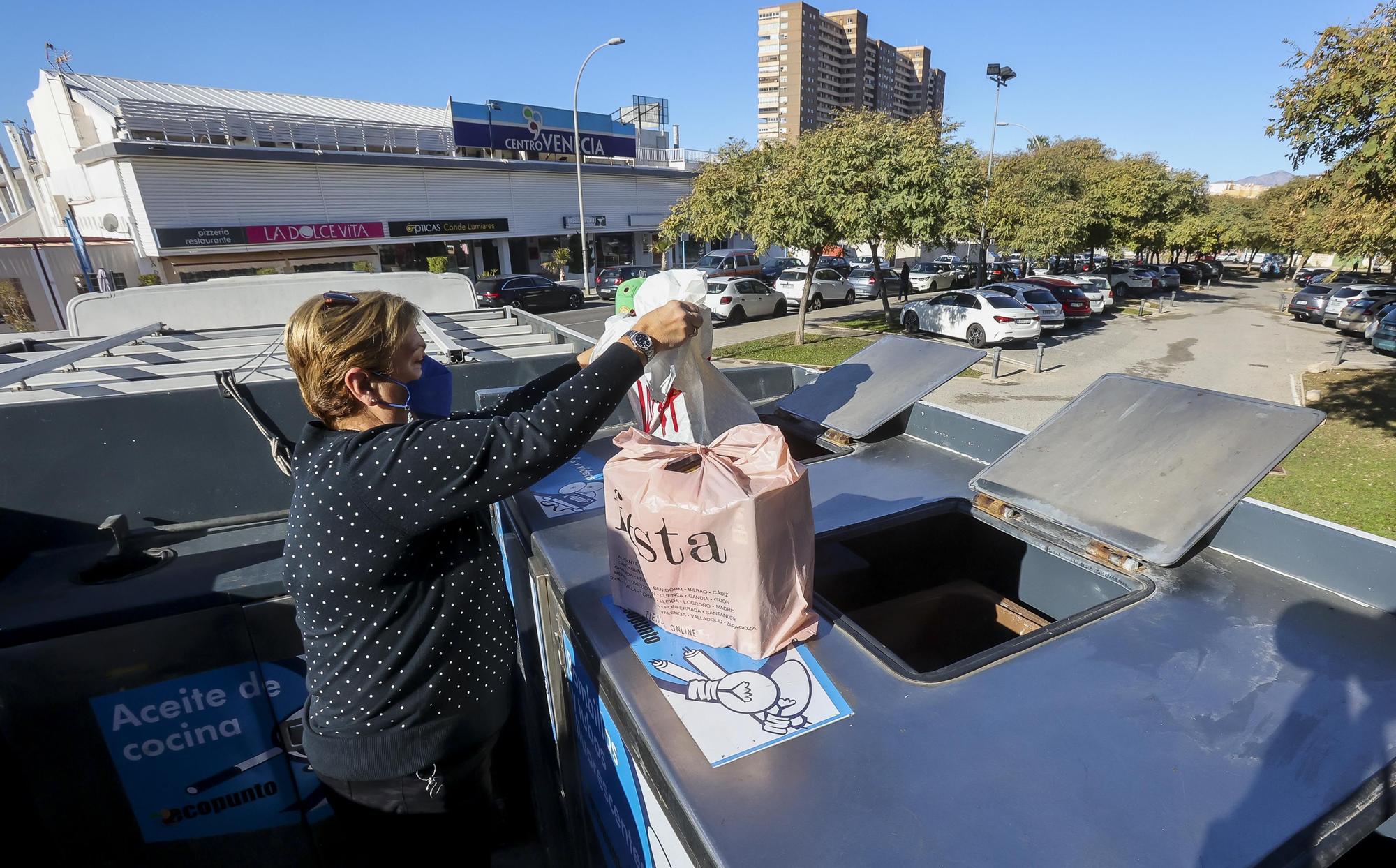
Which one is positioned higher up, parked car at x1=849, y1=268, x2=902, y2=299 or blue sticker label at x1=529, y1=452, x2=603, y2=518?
blue sticker label at x1=529, y1=452, x2=603, y2=518

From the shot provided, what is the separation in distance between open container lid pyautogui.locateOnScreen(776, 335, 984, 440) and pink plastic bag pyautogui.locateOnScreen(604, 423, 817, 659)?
1666 millimetres

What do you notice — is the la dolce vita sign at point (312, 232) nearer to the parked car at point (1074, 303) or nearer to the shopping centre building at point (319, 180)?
the shopping centre building at point (319, 180)

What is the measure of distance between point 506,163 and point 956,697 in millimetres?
32059

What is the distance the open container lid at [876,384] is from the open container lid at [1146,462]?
59cm

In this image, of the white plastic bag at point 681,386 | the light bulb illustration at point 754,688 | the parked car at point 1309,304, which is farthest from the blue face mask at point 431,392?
the parked car at point 1309,304

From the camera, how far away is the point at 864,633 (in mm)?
1691

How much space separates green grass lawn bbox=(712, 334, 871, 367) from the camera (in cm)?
1373

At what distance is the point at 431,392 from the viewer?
7.29ft

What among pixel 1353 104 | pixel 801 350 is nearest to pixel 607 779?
pixel 1353 104

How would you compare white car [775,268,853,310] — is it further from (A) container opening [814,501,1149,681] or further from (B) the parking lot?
(A) container opening [814,501,1149,681]

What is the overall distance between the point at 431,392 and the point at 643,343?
0.96m

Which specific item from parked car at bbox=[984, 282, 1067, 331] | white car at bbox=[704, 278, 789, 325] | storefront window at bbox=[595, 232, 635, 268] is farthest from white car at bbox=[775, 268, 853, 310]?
storefront window at bbox=[595, 232, 635, 268]

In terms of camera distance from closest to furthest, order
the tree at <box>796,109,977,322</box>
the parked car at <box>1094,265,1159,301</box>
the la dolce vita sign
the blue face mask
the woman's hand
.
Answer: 1. the woman's hand
2. the blue face mask
3. the tree at <box>796,109,977,322</box>
4. the la dolce vita sign
5. the parked car at <box>1094,265,1159,301</box>

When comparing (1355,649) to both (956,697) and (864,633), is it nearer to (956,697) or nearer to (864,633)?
(956,697)
